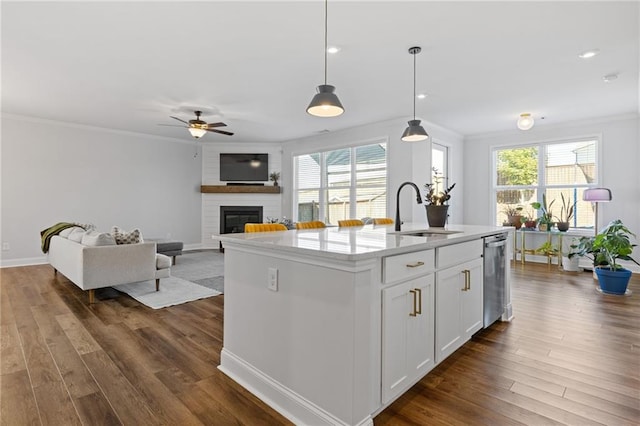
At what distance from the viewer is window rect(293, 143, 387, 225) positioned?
630 centimetres

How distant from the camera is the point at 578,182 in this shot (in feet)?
19.0

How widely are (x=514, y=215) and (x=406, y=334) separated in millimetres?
5826

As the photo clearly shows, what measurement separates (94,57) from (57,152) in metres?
3.72

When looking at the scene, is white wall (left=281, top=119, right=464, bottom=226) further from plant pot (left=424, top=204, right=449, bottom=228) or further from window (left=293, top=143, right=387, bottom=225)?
plant pot (left=424, top=204, right=449, bottom=228)

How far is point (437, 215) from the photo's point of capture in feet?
9.80

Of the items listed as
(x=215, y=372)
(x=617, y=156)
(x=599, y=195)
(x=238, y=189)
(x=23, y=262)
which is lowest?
(x=215, y=372)

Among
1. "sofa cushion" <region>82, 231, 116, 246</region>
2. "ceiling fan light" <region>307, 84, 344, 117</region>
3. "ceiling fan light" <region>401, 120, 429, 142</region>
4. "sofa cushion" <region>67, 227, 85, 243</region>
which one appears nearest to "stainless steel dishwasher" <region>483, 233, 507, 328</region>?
"ceiling fan light" <region>401, 120, 429, 142</region>

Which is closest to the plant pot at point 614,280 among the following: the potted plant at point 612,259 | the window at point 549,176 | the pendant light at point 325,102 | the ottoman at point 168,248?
the potted plant at point 612,259

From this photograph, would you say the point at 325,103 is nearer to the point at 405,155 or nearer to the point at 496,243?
the point at 496,243

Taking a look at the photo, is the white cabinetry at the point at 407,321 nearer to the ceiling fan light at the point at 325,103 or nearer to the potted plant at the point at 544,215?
the ceiling fan light at the point at 325,103

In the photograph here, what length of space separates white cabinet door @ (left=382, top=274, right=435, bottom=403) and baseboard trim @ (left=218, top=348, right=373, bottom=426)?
0.26 metres

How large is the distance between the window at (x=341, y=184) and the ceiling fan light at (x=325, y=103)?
3.82 meters

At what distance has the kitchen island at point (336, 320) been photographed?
57.5 inches

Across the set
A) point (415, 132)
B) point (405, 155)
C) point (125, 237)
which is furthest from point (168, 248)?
point (415, 132)
